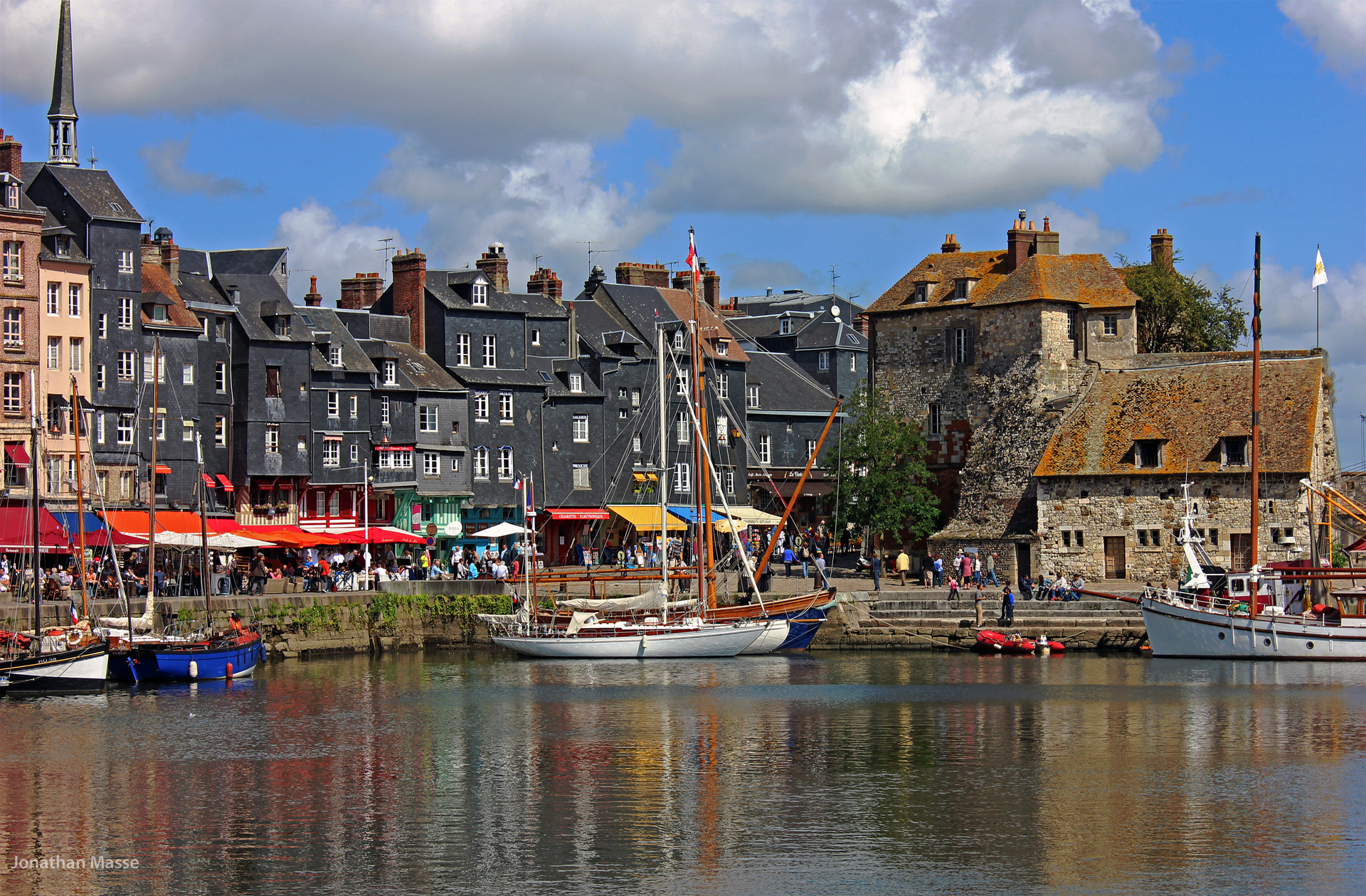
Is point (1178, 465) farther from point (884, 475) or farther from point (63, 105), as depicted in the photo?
point (63, 105)

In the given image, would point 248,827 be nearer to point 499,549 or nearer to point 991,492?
point 991,492

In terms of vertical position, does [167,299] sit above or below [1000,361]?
above

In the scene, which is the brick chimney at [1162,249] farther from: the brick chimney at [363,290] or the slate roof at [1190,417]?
the brick chimney at [363,290]

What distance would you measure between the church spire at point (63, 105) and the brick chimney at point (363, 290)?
14427 mm

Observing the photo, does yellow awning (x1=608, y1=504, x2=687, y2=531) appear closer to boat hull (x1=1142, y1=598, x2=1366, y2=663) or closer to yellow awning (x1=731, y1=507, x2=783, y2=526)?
yellow awning (x1=731, y1=507, x2=783, y2=526)

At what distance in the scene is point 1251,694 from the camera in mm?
44031

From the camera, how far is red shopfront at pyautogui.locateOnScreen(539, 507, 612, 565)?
75562mm

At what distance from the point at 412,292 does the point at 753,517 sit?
18.0 m

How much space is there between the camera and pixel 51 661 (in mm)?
44344

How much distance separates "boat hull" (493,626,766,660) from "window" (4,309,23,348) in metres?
21.8

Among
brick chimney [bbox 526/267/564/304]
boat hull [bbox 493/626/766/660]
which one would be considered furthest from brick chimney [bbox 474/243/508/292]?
boat hull [bbox 493/626/766/660]

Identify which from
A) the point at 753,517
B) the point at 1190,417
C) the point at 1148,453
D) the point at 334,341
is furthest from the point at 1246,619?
the point at 334,341

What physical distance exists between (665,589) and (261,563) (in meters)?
13.6

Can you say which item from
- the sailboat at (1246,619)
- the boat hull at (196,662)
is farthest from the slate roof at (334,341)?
the sailboat at (1246,619)
